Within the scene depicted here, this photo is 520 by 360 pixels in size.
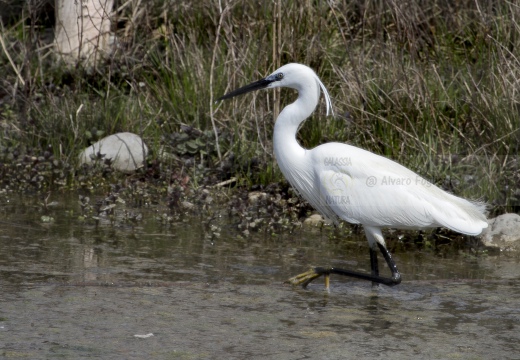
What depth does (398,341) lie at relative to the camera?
13.8 ft

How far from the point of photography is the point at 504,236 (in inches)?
245

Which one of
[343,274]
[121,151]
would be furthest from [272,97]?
[343,274]

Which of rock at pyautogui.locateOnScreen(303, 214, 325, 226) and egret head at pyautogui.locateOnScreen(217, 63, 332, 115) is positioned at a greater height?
egret head at pyautogui.locateOnScreen(217, 63, 332, 115)

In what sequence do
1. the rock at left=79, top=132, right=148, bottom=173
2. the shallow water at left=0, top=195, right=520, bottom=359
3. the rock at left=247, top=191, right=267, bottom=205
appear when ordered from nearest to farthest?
the shallow water at left=0, top=195, right=520, bottom=359, the rock at left=247, top=191, right=267, bottom=205, the rock at left=79, top=132, right=148, bottom=173

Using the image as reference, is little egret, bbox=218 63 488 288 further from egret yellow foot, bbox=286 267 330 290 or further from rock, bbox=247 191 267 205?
rock, bbox=247 191 267 205

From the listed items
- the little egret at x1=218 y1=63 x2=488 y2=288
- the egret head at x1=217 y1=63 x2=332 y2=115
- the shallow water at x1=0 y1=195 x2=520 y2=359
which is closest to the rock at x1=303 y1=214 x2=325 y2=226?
the shallow water at x1=0 y1=195 x2=520 y2=359

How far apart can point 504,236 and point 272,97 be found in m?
2.67

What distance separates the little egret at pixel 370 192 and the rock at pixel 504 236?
2.23ft

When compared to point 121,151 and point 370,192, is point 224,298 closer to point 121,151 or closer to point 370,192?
point 370,192

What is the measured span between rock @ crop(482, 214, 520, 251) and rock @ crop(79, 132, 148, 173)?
3034 mm

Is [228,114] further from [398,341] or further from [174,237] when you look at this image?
[398,341]

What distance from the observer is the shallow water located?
4.00 metres

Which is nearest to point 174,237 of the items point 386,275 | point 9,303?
point 386,275

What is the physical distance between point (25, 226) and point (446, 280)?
9.34 feet
